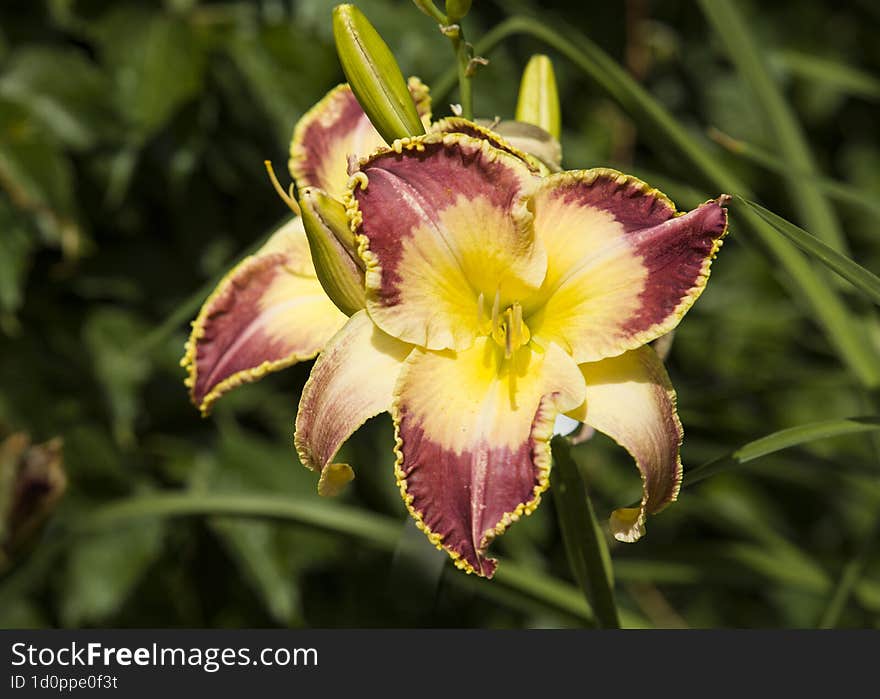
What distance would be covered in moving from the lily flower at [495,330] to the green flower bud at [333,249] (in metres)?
Result: 0.01

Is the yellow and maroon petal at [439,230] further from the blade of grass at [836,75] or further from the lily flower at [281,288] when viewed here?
the blade of grass at [836,75]

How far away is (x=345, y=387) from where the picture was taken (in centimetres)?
49

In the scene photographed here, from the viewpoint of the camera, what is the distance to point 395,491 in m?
1.05

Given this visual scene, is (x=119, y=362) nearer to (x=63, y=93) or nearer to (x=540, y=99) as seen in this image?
(x=63, y=93)

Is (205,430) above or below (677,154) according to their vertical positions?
below

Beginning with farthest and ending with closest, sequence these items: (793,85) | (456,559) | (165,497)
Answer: (793,85) < (165,497) < (456,559)

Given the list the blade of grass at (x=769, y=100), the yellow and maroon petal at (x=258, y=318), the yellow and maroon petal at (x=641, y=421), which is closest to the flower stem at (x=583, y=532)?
the yellow and maroon petal at (x=641, y=421)

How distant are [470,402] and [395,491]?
0.57m

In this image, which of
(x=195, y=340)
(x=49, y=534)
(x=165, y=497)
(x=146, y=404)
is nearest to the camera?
(x=195, y=340)

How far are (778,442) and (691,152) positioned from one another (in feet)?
0.69

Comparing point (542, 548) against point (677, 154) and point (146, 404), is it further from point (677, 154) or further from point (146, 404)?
point (677, 154)

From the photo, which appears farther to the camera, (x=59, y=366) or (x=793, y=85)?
(x=793, y=85)

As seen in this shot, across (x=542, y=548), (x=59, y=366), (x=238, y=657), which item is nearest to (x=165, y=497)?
(x=238, y=657)

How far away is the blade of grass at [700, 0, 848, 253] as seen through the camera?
73 centimetres
